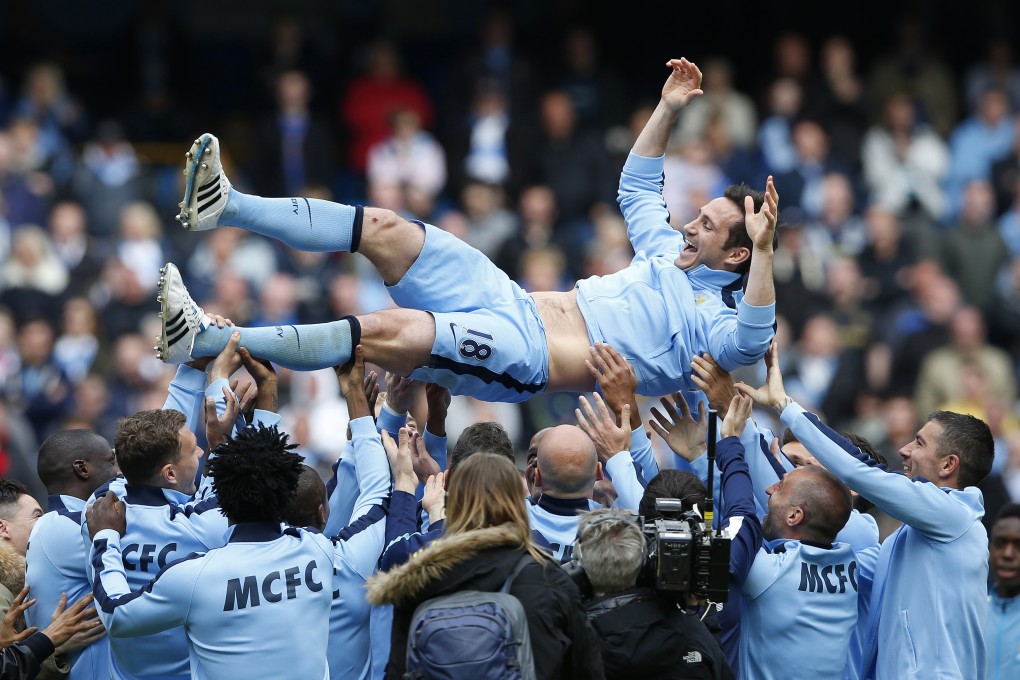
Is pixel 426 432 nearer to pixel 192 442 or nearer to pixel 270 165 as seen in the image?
pixel 192 442

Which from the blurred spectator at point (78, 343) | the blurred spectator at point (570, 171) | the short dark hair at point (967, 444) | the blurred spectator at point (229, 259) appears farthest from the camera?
the blurred spectator at point (570, 171)

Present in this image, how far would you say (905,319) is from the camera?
13.2 meters

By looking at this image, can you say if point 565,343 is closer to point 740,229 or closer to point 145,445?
point 740,229

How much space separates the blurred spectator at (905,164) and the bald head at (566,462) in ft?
31.2

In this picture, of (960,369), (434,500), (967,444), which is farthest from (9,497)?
(960,369)

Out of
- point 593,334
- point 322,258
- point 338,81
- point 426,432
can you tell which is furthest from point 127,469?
point 338,81

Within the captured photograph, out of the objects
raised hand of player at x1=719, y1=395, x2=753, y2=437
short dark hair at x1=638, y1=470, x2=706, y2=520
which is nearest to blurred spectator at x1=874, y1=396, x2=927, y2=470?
raised hand of player at x1=719, y1=395, x2=753, y2=437

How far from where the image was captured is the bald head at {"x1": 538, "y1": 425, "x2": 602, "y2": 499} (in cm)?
580

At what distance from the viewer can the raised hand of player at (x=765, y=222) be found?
618 centimetres

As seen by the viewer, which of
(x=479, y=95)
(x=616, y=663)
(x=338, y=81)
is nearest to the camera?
(x=616, y=663)

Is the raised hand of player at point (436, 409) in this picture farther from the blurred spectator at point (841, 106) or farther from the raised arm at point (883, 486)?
the blurred spectator at point (841, 106)

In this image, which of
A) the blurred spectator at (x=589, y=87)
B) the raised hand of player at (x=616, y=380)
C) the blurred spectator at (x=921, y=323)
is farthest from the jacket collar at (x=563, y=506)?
the blurred spectator at (x=589, y=87)

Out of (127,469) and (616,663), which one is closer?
(616,663)

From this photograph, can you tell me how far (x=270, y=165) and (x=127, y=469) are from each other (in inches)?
373
